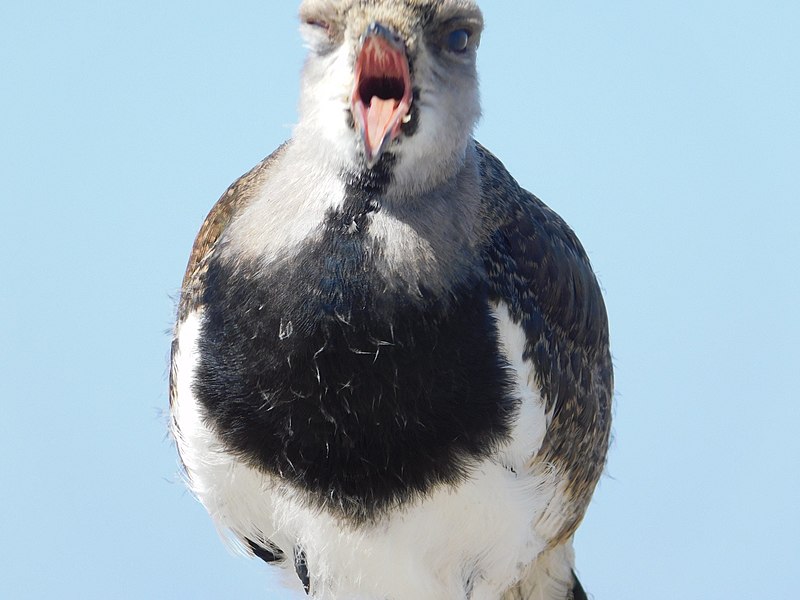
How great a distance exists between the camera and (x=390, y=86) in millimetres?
3746

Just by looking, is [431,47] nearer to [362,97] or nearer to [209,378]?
[362,97]

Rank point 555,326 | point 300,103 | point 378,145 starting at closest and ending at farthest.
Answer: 1. point 378,145
2. point 300,103
3. point 555,326

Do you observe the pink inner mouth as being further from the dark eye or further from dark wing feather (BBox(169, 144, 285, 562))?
dark wing feather (BBox(169, 144, 285, 562))

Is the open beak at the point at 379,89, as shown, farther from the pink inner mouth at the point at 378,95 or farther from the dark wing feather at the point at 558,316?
the dark wing feather at the point at 558,316

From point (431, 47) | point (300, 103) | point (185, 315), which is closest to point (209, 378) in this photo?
point (185, 315)

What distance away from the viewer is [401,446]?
413 centimetres

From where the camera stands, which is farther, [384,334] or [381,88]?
[384,334]

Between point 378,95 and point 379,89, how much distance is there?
0.06 ft

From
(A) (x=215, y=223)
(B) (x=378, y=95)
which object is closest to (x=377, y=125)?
(B) (x=378, y=95)

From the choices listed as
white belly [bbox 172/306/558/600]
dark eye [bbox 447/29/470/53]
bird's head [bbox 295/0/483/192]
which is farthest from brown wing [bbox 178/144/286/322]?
dark eye [bbox 447/29/470/53]

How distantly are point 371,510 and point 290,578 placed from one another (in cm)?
93

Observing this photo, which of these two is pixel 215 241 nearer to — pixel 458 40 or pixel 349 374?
pixel 349 374

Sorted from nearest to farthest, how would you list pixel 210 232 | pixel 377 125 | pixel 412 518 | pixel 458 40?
pixel 377 125
pixel 458 40
pixel 412 518
pixel 210 232

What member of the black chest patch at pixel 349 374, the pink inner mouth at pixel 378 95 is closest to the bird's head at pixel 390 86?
the pink inner mouth at pixel 378 95
